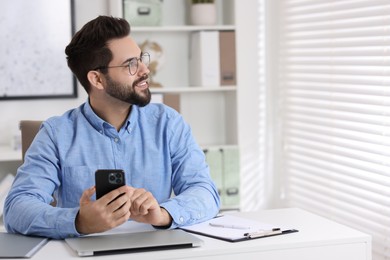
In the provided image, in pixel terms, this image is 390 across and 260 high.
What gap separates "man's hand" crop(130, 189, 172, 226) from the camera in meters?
2.15

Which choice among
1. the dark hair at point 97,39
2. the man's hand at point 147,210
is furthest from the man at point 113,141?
the man's hand at point 147,210

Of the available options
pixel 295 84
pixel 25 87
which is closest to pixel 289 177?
pixel 295 84

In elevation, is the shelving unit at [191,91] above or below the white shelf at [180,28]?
below

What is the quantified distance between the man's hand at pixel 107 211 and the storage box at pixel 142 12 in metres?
2.16

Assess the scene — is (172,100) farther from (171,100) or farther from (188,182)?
(188,182)

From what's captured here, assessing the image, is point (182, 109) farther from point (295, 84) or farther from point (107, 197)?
point (107, 197)

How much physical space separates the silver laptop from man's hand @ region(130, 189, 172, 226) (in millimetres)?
53

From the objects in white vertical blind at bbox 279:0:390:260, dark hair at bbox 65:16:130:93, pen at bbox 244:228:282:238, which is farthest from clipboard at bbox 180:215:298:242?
white vertical blind at bbox 279:0:390:260

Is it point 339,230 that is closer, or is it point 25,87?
point 339,230

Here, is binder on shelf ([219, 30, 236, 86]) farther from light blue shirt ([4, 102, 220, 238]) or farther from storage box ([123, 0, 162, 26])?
light blue shirt ([4, 102, 220, 238])

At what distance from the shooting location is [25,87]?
13.9 feet

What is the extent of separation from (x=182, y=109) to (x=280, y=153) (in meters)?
0.61

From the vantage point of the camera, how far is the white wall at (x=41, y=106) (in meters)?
4.21

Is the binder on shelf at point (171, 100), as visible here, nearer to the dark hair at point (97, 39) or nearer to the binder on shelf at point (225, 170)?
the binder on shelf at point (225, 170)
